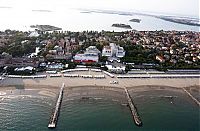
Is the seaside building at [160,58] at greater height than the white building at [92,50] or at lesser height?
lesser

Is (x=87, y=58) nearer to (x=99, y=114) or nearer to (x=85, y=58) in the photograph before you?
(x=85, y=58)

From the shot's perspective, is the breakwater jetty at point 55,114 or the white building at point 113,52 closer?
the breakwater jetty at point 55,114

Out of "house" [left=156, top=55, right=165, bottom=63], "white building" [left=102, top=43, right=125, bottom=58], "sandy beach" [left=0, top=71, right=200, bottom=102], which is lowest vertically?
"sandy beach" [left=0, top=71, right=200, bottom=102]

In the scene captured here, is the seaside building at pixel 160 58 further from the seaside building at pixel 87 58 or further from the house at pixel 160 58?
the seaside building at pixel 87 58

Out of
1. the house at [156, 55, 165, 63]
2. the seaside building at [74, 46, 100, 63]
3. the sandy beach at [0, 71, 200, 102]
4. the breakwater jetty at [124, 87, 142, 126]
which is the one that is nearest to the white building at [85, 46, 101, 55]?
the seaside building at [74, 46, 100, 63]

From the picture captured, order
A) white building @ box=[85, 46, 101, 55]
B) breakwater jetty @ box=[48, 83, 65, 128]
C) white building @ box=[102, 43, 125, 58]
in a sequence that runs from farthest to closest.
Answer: white building @ box=[102, 43, 125, 58]
white building @ box=[85, 46, 101, 55]
breakwater jetty @ box=[48, 83, 65, 128]

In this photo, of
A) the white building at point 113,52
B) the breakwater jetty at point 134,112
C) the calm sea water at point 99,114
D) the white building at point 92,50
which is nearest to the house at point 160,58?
the white building at point 113,52

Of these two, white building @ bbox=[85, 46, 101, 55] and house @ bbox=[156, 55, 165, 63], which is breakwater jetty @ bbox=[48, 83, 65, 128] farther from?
house @ bbox=[156, 55, 165, 63]

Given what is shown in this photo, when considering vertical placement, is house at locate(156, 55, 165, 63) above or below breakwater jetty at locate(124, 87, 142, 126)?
above
